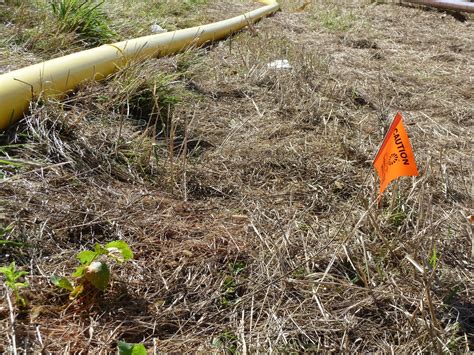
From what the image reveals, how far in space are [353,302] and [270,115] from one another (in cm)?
148

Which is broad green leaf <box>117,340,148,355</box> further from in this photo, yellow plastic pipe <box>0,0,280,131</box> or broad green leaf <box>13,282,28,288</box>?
yellow plastic pipe <box>0,0,280,131</box>

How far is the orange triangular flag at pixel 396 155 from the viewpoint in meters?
1.74

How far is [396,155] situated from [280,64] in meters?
1.97

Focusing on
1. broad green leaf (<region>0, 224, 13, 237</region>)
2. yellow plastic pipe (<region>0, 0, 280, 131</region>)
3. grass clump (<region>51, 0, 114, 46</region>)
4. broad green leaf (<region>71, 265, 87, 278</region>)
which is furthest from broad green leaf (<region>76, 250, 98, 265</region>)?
grass clump (<region>51, 0, 114, 46</region>)

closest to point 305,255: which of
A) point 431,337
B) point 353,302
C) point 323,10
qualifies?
point 353,302

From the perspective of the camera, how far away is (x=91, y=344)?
135cm

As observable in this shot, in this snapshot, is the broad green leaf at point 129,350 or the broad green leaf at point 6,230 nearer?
the broad green leaf at point 129,350

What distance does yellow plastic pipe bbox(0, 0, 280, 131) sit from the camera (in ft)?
7.18

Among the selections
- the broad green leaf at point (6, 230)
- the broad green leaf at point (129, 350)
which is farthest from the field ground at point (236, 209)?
the broad green leaf at point (129, 350)

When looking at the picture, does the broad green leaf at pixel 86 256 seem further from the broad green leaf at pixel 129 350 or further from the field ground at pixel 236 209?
the broad green leaf at pixel 129 350

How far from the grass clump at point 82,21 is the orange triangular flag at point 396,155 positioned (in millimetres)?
2204

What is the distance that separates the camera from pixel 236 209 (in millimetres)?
1999

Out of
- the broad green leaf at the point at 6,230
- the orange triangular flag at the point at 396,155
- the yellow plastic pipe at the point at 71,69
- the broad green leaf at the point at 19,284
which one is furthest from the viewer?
the yellow plastic pipe at the point at 71,69

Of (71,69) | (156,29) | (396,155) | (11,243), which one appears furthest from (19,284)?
(156,29)
